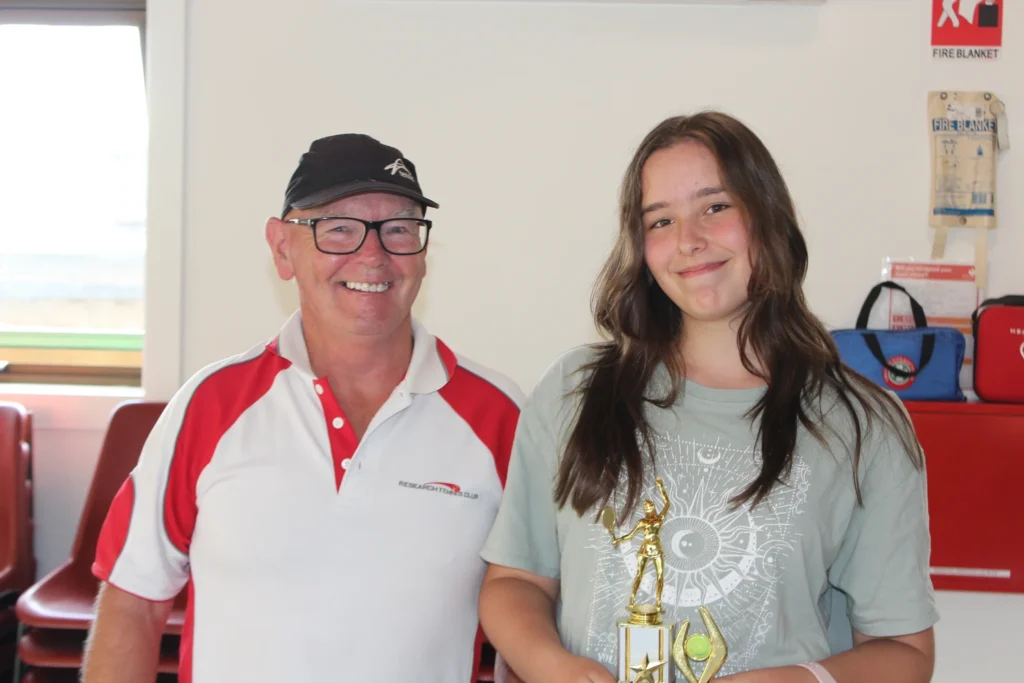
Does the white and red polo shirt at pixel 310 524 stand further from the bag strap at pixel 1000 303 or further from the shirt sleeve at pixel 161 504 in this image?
the bag strap at pixel 1000 303

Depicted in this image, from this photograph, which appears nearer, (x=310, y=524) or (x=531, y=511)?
(x=531, y=511)

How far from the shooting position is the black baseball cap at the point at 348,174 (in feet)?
5.52

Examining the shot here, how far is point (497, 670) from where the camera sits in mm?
1677

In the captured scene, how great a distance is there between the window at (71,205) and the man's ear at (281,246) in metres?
1.85

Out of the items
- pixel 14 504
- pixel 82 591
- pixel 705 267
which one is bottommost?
Result: pixel 82 591

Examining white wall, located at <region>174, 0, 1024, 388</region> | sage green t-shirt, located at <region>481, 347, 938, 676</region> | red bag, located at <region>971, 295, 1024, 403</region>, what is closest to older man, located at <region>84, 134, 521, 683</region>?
sage green t-shirt, located at <region>481, 347, 938, 676</region>

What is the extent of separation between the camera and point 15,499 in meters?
2.76

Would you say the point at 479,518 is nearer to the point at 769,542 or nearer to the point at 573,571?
the point at 573,571

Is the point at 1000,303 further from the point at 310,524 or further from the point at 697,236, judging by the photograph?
the point at 310,524

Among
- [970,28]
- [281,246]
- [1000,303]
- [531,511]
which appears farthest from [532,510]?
[970,28]

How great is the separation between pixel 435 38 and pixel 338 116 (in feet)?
1.34

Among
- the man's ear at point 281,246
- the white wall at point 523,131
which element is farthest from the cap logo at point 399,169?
the white wall at point 523,131

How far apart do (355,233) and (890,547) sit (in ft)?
3.50

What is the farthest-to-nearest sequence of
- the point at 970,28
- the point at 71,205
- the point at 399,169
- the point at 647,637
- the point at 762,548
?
1. the point at 71,205
2. the point at 970,28
3. the point at 399,169
4. the point at 762,548
5. the point at 647,637
